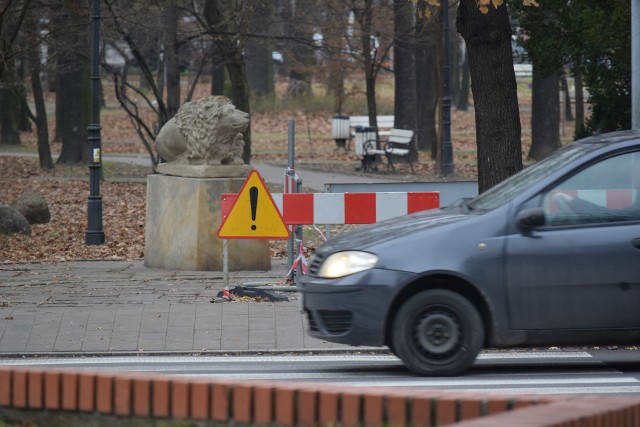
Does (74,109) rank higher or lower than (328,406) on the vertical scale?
higher

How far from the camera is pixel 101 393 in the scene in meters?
4.82

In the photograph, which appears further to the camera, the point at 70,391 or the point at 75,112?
the point at 75,112

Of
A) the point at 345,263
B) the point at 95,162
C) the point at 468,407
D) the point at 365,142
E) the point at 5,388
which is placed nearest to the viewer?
the point at 468,407

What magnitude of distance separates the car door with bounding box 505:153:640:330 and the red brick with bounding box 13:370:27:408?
4.11m

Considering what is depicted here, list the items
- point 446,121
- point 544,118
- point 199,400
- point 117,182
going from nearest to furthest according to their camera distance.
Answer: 1. point 199,400
2. point 117,182
3. point 446,121
4. point 544,118

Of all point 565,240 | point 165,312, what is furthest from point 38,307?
point 565,240

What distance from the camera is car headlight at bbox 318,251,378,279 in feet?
27.2

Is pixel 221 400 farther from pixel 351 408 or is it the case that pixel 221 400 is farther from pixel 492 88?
pixel 492 88

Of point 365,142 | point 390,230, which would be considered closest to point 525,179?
point 390,230

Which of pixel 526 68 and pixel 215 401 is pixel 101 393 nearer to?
pixel 215 401

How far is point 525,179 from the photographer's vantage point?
346 inches

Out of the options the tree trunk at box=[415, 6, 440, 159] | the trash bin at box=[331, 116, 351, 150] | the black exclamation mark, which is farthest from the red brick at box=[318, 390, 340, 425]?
the trash bin at box=[331, 116, 351, 150]

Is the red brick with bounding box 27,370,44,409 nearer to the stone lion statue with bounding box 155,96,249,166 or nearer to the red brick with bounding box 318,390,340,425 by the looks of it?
the red brick with bounding box 318,390,340,425

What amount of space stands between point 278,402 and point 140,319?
6176 millimetres
